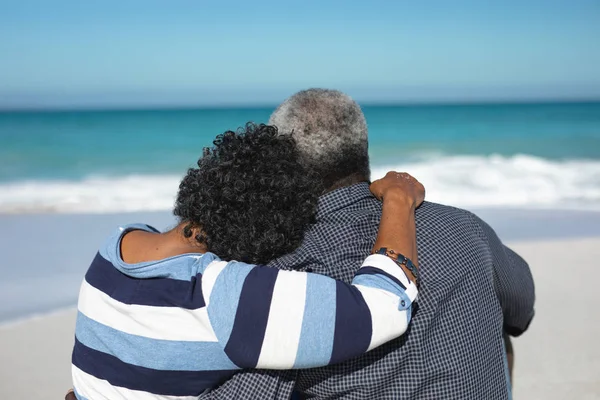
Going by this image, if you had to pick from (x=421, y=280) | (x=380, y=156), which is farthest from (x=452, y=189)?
(x=421, y=280)

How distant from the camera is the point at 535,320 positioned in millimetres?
4848

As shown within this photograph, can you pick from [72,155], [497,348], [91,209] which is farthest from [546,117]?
[497,348]

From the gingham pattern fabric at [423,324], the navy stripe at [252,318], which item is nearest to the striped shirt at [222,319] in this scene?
the navy stripe at [252,318]

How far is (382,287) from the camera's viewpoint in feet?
5.64

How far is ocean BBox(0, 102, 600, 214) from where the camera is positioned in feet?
39.8

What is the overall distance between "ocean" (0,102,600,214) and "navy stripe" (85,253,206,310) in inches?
341

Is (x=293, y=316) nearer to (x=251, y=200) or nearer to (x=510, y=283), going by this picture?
(x=251, y=200)

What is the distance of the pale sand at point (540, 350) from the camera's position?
389cm

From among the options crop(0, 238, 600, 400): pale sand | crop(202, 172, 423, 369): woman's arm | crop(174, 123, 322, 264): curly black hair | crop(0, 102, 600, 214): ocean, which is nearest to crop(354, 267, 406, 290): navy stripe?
crop(202, 172, 423, 369): woman's arm

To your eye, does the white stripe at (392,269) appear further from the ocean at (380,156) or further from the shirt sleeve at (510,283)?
the ocean at (380,156)

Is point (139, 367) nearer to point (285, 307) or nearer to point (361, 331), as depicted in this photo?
point (285, 307)

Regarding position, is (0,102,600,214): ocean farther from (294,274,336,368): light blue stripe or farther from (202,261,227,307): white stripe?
(294,274,336,368): light blue stripe

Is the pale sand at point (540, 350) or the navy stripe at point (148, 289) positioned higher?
the navy stripe at point (148, 289)

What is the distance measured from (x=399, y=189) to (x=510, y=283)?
1.76 ft
